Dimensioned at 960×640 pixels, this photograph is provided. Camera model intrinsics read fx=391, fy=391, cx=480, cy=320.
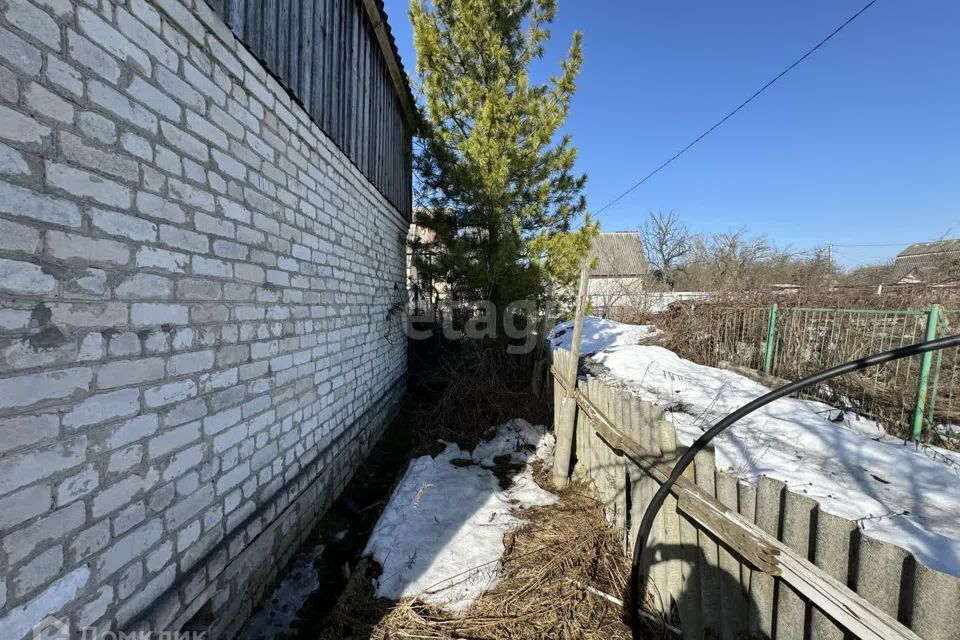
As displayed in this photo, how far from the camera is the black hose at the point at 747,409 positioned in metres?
1.02

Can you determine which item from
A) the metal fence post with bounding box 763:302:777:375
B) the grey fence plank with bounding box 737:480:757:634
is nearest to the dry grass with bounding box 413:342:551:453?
the grey fence plank with bounding box 737:480:757:634

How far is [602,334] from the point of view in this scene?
9930 millimetres

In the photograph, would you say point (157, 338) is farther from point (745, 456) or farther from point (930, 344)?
point (745, 456)

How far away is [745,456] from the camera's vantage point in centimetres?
365

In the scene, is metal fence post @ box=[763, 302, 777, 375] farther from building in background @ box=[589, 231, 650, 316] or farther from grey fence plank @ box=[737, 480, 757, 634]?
building in background @ box=[589, 231, 650, 316]

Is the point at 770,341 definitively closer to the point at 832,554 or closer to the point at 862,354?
the point at 862,354

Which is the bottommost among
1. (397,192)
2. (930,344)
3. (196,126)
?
(930,344)

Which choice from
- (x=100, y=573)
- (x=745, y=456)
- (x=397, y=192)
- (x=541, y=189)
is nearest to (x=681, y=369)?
(x=745, y=456)

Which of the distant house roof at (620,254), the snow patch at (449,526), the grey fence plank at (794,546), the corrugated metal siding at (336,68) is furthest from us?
the distant house roof at (620,254)

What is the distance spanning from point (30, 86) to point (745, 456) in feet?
16.7

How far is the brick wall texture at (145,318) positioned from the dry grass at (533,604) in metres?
0.90

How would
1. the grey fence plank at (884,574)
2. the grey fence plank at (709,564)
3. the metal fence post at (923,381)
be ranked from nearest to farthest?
1. the grey fence plank at (884,574)
2. the grey fence plank at (709,564)
3. the metal fence post at (923,381)

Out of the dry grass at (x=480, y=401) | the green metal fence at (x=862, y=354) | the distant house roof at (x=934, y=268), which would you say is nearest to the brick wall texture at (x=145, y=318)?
the dry grass at (x=480, y=401)

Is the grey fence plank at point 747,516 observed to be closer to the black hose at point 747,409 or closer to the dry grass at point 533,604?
the black hose at point 747,409
